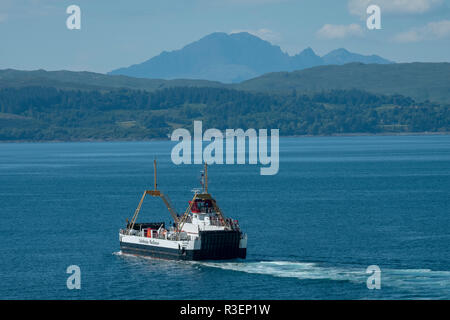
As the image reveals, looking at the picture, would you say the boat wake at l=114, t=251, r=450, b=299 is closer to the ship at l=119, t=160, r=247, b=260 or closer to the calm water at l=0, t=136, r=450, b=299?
the calm water at l=0, t=136, r=450, b=299

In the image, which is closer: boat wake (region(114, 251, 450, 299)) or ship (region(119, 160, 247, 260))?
boat wake (region(114, 251, 450, 299))

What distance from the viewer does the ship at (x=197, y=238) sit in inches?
3214

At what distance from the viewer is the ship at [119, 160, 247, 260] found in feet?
268

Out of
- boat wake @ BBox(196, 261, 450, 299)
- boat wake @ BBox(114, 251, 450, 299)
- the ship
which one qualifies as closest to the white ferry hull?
the ship

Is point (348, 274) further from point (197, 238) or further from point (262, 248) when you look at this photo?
point (262, 248)

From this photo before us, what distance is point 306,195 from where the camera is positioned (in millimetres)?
158625

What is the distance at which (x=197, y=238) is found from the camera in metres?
81.5

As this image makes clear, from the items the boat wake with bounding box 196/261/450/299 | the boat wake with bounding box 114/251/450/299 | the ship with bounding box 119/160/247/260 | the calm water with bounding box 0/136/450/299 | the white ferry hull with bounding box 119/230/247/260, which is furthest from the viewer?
the ship with bounding box 119/160/247/260

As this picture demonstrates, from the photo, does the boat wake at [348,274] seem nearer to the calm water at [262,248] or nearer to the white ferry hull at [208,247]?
the calm water at [262,248]

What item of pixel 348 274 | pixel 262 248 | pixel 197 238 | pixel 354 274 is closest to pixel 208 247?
pixel 197 238
